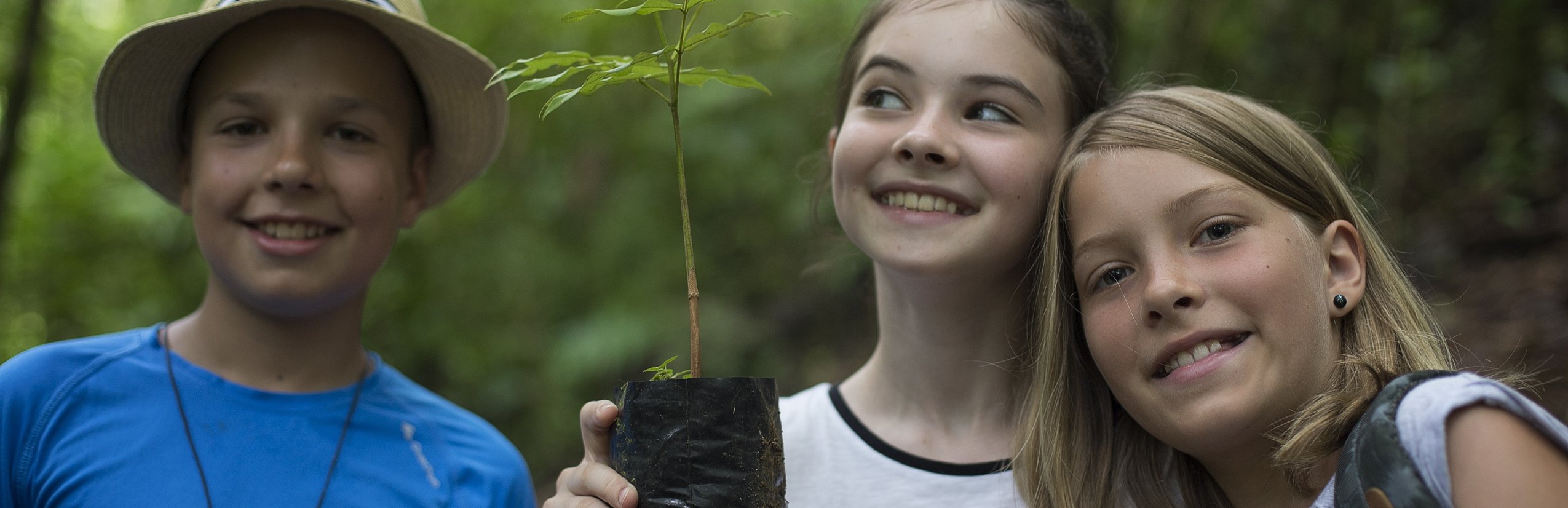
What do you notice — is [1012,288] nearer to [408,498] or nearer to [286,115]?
[408,498]

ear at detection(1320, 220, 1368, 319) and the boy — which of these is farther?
the boy

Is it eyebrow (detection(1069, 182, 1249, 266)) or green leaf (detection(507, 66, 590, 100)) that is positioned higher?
green leaf (detection(507, 66, 590, 100))

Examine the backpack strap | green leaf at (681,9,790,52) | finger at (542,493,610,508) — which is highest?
green leaf at (681,9,790,52)

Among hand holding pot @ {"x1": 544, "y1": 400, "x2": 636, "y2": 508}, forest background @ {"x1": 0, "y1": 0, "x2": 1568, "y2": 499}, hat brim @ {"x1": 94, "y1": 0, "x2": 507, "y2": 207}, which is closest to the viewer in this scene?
hand holding pot @ {"x1": 544, "y1": 400, "x2": 636, "y2": 508}

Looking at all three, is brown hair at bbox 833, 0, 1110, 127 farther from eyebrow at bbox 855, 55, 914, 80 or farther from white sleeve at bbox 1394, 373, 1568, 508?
white sleeve at bbox 1394, 373, 1568, 508

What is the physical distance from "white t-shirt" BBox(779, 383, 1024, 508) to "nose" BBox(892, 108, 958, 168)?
2.10 ft

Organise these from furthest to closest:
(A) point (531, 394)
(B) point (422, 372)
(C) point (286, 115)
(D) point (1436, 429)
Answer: (B) point (422, 372) → (A) point (531, 394) → (C) point (286, 115) → (D) point (1436, 429)

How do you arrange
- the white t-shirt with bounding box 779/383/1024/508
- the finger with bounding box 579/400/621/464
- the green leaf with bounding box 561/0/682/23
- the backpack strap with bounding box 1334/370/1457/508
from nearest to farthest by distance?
the backpack strap with bounding box 1334/370/1457/508
the green leaf with bounding box 561/0/682/23
the finger with bounding box 579/400/621/464
the white t-shirt with bounding box 779/383/1024/508

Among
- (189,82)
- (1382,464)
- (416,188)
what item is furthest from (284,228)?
(1382,464)

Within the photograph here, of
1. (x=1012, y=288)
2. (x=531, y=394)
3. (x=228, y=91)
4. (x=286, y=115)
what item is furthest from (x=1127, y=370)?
(x=531, y=394)

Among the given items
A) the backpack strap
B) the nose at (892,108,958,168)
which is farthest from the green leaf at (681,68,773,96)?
the backpack strap

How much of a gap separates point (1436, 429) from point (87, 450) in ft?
8.21

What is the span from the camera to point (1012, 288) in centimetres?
251

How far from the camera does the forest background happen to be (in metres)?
4.93
